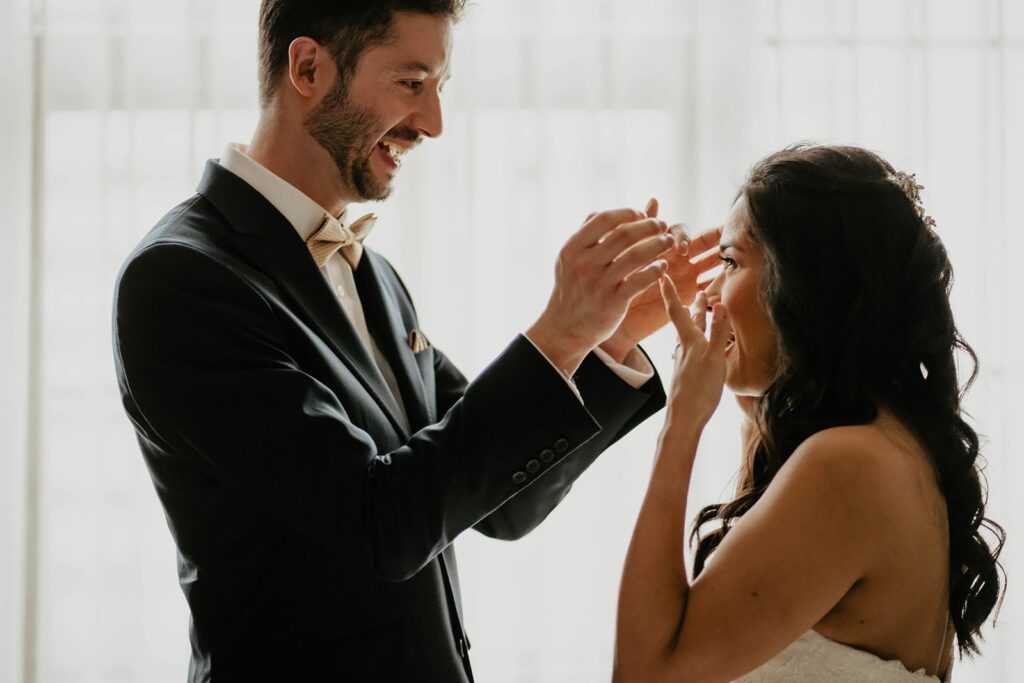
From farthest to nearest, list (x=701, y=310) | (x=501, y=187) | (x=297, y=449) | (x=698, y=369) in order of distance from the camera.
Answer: (x=501, y=187) → (x=701, y=310) → (x=698, y=369) → (x=297, y=449)

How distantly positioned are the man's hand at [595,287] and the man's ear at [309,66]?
0.49 m

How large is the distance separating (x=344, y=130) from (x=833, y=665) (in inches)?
38.7

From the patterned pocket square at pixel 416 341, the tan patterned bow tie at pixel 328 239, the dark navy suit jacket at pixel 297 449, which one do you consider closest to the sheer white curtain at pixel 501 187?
the patterned pocket square at pixel 416 341

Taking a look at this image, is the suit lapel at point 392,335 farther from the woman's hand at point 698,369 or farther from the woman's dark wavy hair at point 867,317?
the woman's dark wavy hair at point 867,317

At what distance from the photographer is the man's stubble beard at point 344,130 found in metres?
1.46

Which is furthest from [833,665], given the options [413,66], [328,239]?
[413,66]

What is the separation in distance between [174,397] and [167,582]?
157 centimetres

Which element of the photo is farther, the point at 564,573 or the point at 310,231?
the point at 564,573

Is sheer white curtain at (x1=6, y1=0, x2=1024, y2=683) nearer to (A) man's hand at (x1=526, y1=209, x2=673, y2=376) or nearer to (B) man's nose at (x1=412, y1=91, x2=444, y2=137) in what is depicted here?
(B) man's nose at (x1=412, y1=91, x2=444, y2=137)

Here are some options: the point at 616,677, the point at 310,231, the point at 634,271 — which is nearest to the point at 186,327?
the point at 310,231

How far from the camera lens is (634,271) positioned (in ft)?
4.00

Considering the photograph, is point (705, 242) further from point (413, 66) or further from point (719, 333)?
point (413, 66)

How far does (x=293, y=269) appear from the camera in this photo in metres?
1.35

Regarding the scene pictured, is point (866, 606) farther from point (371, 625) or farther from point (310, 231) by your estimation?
point (310, 231)
